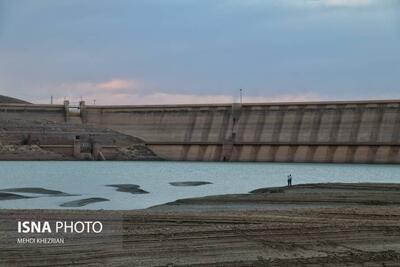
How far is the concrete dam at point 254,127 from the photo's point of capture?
98.2 meters

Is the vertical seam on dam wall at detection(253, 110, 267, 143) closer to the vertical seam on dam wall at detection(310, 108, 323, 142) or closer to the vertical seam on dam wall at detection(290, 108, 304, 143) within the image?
the vertical seam on dam wall at detection(290, 108, 304, 143)

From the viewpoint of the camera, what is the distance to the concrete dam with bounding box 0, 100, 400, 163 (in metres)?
98.2

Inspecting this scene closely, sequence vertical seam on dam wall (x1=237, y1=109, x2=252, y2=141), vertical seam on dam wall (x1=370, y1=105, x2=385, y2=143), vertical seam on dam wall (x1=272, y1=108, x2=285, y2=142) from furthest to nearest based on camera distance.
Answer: vertical seam on dam wall (x1=237, y1=109, x2=252, y2=141) → vertical seam on dam wall (x1=272, y1=108, x2=285, y2=142) → vertical seam on dam wall (x1=370, y1=105, x2=385, y2=143)

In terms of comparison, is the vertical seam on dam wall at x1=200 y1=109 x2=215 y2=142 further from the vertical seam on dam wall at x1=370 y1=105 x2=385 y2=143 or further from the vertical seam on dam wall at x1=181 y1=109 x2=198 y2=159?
the vertical seam on dam wall at x1=370 y1=105 x2=385 y2=143

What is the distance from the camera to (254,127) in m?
109

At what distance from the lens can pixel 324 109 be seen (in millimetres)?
103375

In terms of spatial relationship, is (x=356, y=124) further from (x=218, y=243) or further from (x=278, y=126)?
(x=218, y=243)

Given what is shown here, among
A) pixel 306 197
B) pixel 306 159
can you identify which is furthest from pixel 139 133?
pixel 306 197

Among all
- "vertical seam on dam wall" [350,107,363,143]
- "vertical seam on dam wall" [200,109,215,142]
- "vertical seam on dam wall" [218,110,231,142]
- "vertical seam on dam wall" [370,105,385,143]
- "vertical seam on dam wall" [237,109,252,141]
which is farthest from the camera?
"vertical seam on dam wall" [200,109,215,142]

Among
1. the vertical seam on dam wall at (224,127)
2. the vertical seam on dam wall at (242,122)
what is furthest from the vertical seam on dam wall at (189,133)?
the vertical seam on dam wall at (242,122)

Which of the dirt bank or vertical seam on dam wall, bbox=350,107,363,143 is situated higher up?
vertical seam on dam wall, bbox=350,107,363,143

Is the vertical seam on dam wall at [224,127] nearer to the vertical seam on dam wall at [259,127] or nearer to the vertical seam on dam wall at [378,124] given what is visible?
the vertical seam on dam wall at [259,127]

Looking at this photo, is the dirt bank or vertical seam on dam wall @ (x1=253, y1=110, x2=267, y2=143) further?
vertical seam on dam wall @ (x1=253, y1=110, x2=267, y2=143)

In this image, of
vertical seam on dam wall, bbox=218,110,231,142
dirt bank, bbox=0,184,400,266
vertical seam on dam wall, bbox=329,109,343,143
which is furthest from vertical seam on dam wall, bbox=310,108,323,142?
dirt bank, bbox=0,184,400,266
